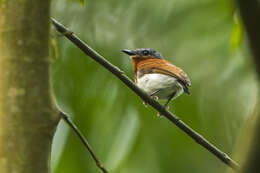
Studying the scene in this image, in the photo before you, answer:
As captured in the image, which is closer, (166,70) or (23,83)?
(23,83)

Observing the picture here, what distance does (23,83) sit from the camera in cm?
151

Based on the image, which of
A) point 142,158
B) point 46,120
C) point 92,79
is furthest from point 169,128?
point 46,120

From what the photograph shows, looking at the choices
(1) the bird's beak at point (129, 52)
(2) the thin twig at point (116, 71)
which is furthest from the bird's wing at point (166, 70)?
(2) the thin twig at point (116, 71)

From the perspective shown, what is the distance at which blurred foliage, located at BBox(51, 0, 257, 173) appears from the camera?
13.6 ft

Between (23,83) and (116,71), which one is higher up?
(23,83)

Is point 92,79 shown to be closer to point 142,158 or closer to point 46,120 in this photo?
point 142,158

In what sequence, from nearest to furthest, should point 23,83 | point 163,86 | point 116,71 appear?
point 23,83 < point 116,71 < point 163,86

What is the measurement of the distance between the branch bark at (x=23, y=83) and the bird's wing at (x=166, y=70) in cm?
304

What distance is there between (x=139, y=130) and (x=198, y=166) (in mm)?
1370

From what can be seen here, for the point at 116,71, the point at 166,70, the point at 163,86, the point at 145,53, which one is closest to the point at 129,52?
the point at 145,53

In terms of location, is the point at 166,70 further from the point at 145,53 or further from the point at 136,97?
the point at 145,53

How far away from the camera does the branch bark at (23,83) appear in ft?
4.93

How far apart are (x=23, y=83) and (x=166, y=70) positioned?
3467mm

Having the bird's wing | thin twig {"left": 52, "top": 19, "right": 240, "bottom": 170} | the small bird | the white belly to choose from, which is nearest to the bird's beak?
the small bird
